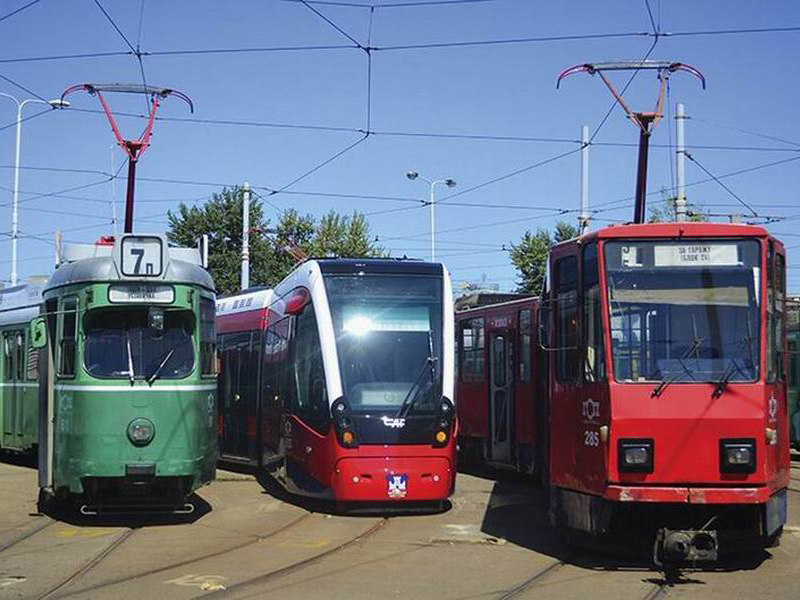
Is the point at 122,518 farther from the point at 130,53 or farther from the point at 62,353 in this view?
the point at 130,53

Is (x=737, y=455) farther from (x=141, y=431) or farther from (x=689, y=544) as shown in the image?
(x=141, y=431)

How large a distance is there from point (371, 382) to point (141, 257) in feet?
10.5

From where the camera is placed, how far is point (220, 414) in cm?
2138

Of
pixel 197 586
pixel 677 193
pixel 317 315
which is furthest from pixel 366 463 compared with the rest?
pixel 677 193

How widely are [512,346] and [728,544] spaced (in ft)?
22.9

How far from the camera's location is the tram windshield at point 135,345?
13.1 meters

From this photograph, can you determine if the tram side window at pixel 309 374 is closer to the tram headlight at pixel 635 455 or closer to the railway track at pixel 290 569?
the railway track at pixel 290 569

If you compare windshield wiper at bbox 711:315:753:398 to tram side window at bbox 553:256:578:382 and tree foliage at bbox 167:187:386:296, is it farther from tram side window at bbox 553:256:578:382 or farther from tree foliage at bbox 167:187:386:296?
tree foliage at bbox 167:187:386:296

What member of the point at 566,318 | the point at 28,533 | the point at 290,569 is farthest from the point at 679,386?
the point at 28,533

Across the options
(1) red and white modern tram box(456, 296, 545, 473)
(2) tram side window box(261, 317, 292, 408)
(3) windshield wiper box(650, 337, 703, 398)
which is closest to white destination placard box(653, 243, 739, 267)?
(3) windshield wiper box(650, 337, 703, 398)

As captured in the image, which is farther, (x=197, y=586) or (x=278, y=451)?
(x=278, y=451)

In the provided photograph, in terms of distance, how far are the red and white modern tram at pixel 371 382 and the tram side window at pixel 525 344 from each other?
283cm

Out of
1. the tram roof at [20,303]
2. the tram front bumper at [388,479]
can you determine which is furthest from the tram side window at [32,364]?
the tram front bumper at [388,479]

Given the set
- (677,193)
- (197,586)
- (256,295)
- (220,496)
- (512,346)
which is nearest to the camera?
(197,586)
